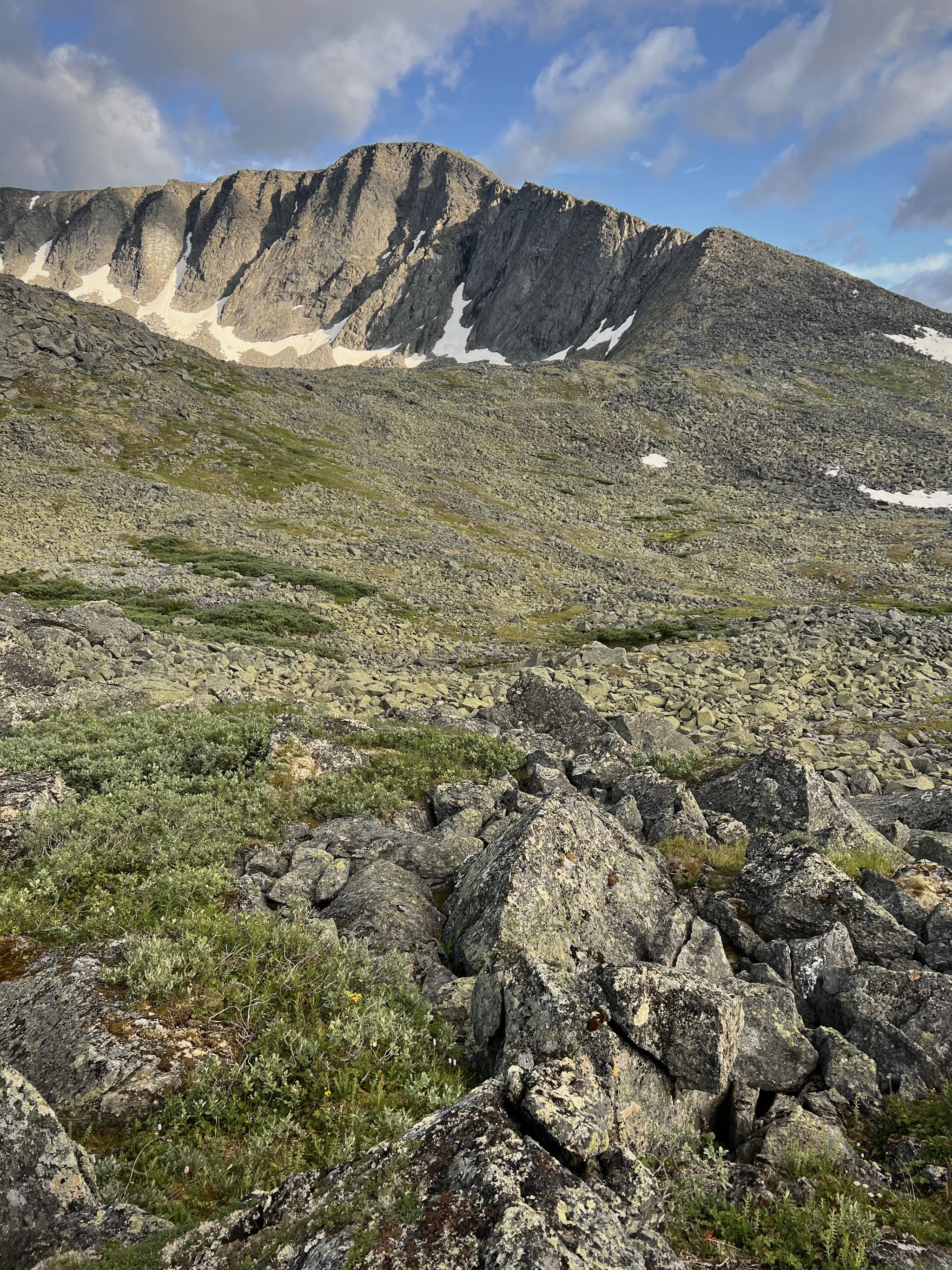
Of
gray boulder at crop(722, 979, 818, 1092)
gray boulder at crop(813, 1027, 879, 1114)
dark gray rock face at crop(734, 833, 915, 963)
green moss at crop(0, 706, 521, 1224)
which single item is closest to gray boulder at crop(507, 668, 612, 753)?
green moss at crop(0, 706, 521, 1224)

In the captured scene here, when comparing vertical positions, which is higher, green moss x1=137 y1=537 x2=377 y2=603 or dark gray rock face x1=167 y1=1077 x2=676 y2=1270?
green moss x1=137 y1=537 x2=377 y2=603

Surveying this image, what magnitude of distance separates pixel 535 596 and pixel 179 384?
70195mm

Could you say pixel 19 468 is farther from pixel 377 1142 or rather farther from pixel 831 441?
pixel 831 441

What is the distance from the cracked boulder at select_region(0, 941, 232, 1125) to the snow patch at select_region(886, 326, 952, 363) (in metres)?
172

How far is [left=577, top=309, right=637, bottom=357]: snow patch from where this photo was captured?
579 feet

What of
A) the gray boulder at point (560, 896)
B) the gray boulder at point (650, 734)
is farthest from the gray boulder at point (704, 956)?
the gray boulder at point (650, 734)

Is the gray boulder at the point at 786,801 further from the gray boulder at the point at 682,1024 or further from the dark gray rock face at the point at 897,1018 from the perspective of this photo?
the gray boulder at the point at 682,1024

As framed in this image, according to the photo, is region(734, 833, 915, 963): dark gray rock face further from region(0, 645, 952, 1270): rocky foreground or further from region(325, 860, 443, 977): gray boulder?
region(325, 860, 443, 977): gray boulder

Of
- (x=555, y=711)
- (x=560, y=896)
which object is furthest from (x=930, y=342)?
(x=560, y=896)

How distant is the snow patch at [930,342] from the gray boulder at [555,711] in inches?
6242

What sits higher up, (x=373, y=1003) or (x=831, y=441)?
(x=831, y=441)

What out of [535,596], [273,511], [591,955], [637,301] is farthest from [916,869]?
[637,301]

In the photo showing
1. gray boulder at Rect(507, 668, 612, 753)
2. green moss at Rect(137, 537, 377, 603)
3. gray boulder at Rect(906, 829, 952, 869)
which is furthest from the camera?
green moss at Rect(137, 537, 377, 603)

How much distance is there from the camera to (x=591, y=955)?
24.0 feet
